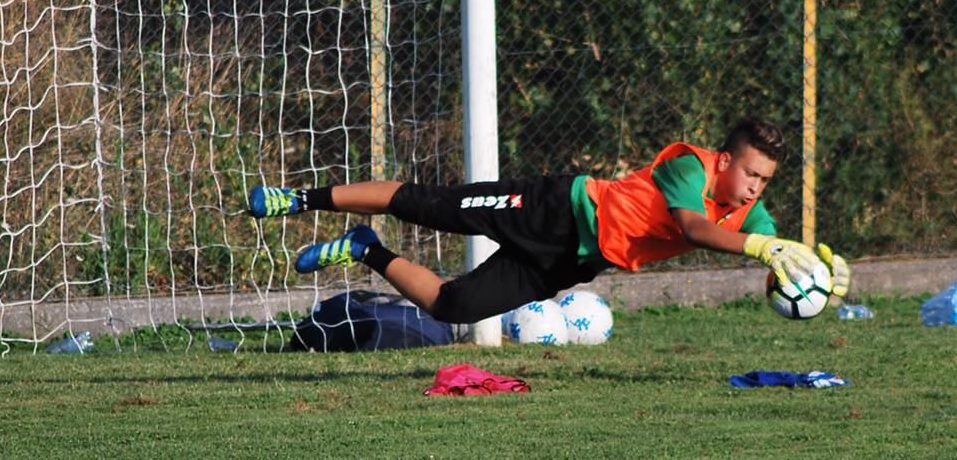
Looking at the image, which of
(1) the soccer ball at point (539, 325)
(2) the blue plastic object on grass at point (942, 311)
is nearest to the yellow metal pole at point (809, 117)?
(2) the blue plastic object on grass at point (942, 311)

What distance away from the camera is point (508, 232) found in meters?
8.05

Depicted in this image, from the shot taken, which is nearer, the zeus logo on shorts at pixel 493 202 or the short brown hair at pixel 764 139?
the short brown hair at pixel 764 139

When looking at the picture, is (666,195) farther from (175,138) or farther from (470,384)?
(175,138)

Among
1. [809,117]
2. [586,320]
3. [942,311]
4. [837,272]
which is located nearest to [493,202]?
[837,272]

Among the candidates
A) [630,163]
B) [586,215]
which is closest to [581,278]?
[586,215]

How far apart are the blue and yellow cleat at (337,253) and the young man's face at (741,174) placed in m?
1.66

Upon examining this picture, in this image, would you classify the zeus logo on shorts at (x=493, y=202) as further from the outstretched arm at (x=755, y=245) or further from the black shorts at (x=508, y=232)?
the outstretched arm at (x=755, y=245)

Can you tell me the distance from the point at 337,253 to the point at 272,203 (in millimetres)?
402

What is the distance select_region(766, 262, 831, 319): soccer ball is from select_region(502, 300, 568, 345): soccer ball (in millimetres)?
2716

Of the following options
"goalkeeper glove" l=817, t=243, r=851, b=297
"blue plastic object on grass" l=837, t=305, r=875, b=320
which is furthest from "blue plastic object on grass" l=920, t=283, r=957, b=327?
"goalkeeper glove" l=817, t=243, r=851, b=297

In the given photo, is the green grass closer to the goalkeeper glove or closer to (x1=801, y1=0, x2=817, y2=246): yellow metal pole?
the goalkeeper glove

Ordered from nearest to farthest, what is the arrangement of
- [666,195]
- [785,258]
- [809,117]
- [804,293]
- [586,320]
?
[785,258] < [804,293] < [666,195] < [586,320] < [809,117]

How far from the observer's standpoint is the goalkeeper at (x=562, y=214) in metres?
7.83

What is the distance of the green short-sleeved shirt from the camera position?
775 cm
